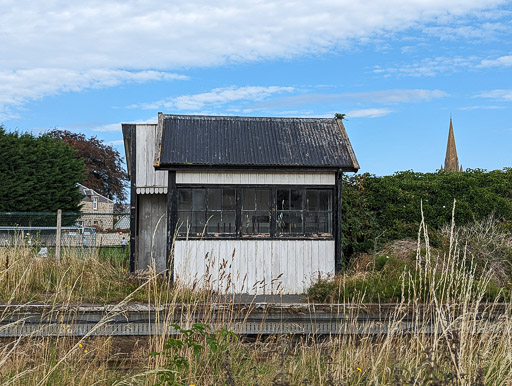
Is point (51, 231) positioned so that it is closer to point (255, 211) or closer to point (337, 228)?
point (255, 211)

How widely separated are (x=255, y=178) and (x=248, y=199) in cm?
50

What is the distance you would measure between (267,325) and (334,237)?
4.35 meters

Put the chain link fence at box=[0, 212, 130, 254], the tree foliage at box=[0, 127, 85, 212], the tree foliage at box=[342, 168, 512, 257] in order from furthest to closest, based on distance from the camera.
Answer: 1. the tree foliage at box=[0, 127, 85, 212]
2. the chain link fence at box=[0, 212, 130, 254]
3. the tree foliage at box=[342, 168, 512, 257]

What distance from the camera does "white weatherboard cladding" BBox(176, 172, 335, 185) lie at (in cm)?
1205

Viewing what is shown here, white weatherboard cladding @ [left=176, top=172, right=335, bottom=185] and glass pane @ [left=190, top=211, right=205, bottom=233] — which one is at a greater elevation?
white weatherboard cladding @ [left=176, top=172, right=335, bottom=185]

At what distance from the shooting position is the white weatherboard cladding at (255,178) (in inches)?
474

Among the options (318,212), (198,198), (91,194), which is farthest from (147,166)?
(91,194)

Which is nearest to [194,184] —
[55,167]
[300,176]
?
[300,176]

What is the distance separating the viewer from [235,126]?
13.4 m

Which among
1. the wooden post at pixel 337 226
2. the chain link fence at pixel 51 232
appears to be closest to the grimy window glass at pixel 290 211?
the wooden post at pixel 337 226

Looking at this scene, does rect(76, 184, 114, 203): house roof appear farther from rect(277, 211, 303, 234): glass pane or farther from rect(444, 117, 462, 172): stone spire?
rect(444, 117, 462, 172): stone spire

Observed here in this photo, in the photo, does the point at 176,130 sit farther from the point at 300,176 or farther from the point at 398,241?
the point at 398,241

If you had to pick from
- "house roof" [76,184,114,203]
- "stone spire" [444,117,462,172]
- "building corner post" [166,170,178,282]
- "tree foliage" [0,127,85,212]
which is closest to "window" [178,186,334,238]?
"building corner post" [166,170,178,282]

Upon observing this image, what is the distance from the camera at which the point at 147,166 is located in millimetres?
13430
